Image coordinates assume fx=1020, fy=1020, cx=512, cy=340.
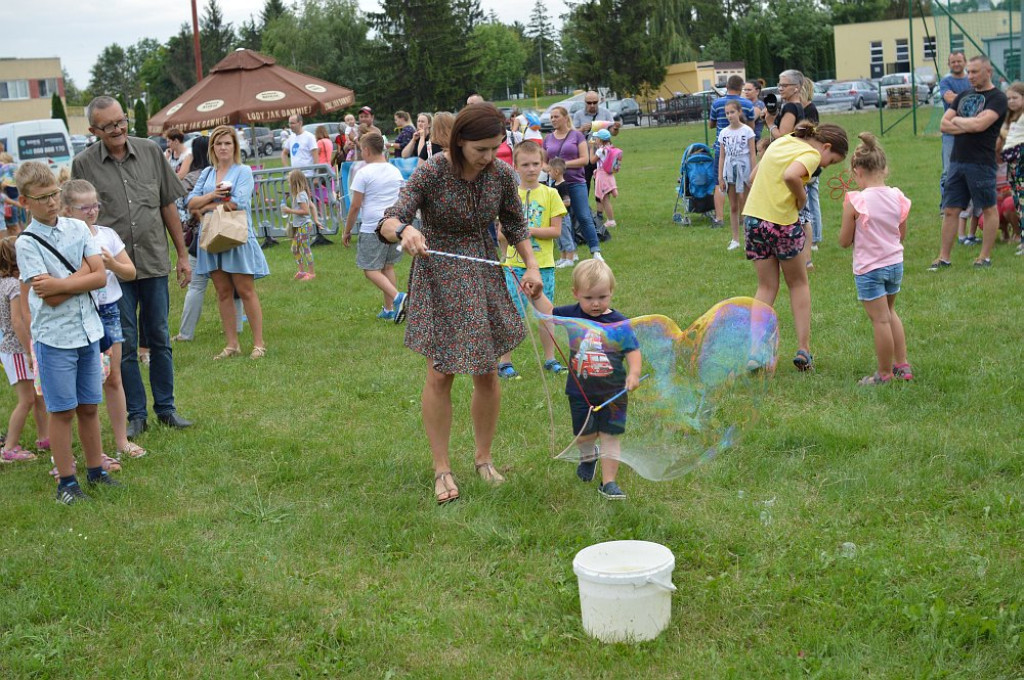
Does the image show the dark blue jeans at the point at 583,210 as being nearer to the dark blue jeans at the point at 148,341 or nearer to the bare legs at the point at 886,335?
the bare legs at the point at 886,335

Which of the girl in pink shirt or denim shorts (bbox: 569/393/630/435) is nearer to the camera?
denim shorts (bbox: 569/393/630/435)

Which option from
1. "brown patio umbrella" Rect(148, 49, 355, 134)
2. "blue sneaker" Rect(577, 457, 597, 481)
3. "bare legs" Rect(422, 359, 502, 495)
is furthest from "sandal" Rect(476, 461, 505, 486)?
"brown patio umbrella" Rect(148, 49, 355, 134)

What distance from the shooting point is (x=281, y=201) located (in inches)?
679

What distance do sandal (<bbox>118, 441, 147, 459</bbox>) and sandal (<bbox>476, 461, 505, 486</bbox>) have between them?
2277 millimetres

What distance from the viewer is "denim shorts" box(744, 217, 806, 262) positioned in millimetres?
7012

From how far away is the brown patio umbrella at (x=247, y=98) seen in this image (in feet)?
55.8

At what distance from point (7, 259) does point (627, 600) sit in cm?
419

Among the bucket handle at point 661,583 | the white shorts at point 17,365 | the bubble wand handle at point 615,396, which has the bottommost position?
the bucket handle at point 661,583

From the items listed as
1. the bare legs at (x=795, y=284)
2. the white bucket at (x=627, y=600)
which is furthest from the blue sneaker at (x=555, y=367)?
the white bucket at (x=627, y=600)

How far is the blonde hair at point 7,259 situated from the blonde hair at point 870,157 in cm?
522

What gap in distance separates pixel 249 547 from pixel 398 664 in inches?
54.0

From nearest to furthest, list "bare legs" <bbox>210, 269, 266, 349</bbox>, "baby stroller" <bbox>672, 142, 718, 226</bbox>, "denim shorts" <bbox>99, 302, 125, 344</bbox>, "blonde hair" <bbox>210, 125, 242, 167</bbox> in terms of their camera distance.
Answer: "denim shorts" <bbox>99, 302, 125, 344</bbox>
"blonde hair" <bbox>210, 125, 242, 167</bbox>
"bare legs" <bbox>210, 269, 266, 349</bbox>
"baby stroller" <bbox>672, 142, 718, 226</bbox>

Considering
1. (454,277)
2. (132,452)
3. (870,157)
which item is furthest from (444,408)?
(870,157)

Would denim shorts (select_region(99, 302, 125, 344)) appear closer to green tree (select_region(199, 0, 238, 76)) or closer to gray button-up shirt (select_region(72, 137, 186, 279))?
gray button-up shirt (select_region(72, 137, 186, 279))
